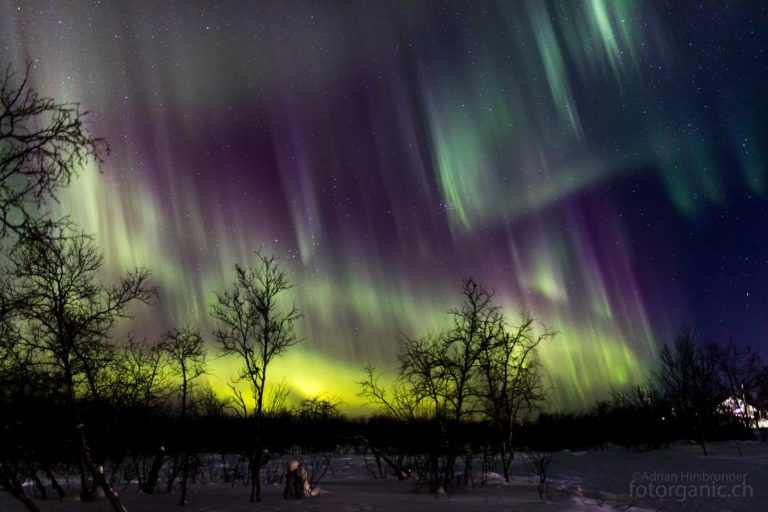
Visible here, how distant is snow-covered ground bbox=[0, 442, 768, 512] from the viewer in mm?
15867

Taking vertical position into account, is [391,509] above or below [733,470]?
above

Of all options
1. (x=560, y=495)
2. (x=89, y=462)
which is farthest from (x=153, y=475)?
(x=89, y=462)

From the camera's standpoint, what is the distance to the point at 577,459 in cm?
4478

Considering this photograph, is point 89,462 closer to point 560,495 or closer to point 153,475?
point 560,495

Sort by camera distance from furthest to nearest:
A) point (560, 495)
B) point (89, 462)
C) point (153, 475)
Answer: point (153, 475), point (560, 495), point (89, 462)

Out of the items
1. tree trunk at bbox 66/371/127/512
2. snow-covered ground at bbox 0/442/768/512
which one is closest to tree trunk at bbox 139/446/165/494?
snow-covered ground at bbox 0/442/768/512

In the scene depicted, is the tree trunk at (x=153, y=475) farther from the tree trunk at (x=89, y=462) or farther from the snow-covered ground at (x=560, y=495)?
the tree trunk at (x=89, y=462)

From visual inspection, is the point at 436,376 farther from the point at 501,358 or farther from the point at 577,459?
the point at 577,459

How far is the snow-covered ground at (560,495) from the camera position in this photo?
52.1 feet

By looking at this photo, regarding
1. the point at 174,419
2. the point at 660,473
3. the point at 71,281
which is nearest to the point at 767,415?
the point at 660,473

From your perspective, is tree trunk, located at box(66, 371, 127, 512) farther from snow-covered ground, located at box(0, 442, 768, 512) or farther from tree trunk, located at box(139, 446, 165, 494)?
tree trunk, located at box(139, 446, 165, 494)

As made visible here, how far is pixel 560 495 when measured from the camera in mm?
20234

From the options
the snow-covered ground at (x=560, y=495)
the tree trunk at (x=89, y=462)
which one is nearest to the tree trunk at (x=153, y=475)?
the snow-covered ground at (x=560, y=495)

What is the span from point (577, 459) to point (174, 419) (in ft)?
106
